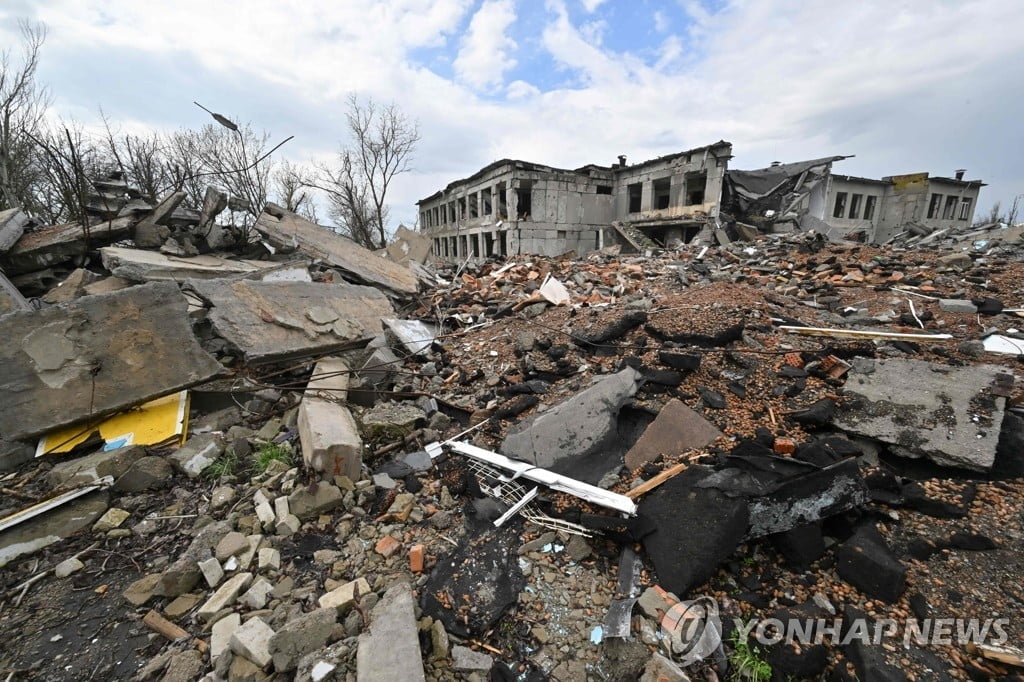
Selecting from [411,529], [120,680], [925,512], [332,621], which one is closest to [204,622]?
[120,680]

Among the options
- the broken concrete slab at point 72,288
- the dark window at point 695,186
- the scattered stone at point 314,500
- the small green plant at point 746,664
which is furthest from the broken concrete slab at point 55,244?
the dark window at point 695,186

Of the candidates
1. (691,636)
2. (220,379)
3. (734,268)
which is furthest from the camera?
(734,268)

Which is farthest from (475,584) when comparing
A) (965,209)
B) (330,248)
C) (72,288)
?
(965,209)

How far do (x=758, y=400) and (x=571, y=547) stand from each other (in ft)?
6.61

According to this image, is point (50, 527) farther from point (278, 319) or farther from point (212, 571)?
point (278, 319)

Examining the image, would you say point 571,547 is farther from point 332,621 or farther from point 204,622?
point 204,622

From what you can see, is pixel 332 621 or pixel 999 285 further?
pixel 999 285

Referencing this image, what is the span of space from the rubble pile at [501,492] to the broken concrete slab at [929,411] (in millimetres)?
18

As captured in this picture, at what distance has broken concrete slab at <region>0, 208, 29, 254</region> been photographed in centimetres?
528

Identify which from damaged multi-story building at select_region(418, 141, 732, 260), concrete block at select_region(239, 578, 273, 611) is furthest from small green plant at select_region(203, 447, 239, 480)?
damaged multi-story building at select_region(418, 141, 732, 260)

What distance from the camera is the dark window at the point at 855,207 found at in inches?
806

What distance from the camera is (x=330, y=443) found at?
2854mm

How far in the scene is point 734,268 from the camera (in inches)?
346

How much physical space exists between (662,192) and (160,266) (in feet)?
64.6
